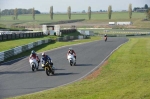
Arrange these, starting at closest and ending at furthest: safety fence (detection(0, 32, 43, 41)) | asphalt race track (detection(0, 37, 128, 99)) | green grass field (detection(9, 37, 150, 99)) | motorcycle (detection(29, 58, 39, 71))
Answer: green grass field (detection(9, 37, 150, 99))
asphalt race track (detection(0, 37, 128, 99))
motorcycle (detection(29, 58, 39, 71))
safety fence (detection(0, 32, 43, 41))

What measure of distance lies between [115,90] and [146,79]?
172 inches

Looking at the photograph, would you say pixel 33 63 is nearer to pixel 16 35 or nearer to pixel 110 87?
pixel 110 87

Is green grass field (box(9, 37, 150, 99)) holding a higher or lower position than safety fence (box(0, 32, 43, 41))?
higher

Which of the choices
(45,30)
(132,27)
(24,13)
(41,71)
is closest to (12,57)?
(41,71)

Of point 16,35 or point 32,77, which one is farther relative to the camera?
point 16,35

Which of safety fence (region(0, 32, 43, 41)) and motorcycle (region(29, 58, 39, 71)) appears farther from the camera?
safety fence (region(0, 32, 43, 41))

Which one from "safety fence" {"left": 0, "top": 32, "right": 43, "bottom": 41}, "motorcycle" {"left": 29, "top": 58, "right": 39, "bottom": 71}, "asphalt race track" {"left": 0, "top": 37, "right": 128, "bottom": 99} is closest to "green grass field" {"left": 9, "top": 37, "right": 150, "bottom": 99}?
"asphalt race track" {"left": 0, "top": 37, "right": 128, "bottom": 99}

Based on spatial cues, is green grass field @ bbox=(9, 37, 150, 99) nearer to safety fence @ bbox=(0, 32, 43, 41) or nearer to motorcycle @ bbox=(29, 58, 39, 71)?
motorcycle @ bbox=(29, 58, 39, 71)

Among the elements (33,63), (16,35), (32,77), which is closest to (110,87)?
(32,77)

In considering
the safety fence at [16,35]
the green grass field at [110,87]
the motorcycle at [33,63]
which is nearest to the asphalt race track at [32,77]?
the motorcycle at [33,63]

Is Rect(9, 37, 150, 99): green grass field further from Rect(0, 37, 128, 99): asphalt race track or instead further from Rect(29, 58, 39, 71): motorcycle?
Rect(29, 58, 39, 71): motorcycle

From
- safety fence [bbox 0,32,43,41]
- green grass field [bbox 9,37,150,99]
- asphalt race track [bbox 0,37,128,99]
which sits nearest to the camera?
green grass field [bbox 9,37,150,99]

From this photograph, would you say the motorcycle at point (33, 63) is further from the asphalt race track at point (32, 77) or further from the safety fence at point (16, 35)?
the safety fence at point (16, 35)

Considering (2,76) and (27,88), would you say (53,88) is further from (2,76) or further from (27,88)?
(2,76)
